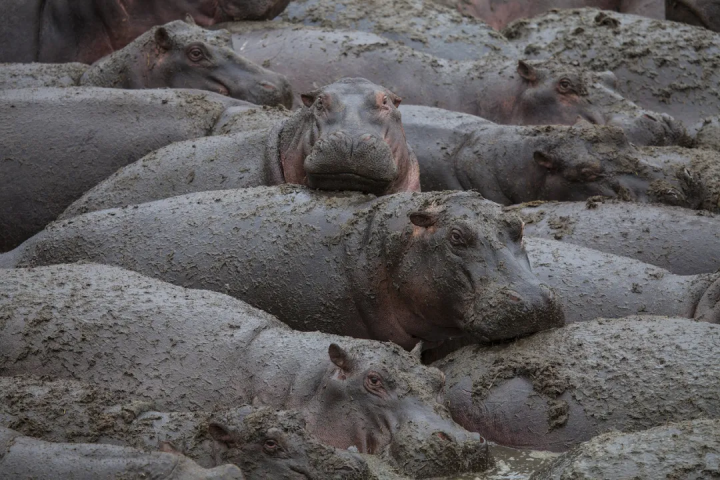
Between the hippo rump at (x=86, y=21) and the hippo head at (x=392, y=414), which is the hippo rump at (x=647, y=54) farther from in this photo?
the hippo head at (x=392, y=414)

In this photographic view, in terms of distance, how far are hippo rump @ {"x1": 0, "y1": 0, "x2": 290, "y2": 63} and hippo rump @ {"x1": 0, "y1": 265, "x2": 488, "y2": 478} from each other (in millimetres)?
4565

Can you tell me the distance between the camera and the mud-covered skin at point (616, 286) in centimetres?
625

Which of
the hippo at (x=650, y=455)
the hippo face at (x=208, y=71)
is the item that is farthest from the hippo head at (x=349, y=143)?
the hippo at (x=650, y=455)

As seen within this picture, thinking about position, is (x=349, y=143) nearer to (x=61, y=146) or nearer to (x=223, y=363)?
(x=223, y=363)

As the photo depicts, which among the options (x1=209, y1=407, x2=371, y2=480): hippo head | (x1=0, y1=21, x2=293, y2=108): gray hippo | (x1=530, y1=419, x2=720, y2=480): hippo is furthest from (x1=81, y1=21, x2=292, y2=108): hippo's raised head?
(x1=530, y1=419, x2=720, y2=480): hippo

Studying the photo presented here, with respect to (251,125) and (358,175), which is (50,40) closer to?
(251,125)

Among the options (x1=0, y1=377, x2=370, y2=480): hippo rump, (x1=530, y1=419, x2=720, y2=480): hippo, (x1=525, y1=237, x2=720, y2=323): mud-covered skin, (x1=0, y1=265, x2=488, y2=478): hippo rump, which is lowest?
(x1=525, y1=237, x2=720, y2=323): mud-covered skin

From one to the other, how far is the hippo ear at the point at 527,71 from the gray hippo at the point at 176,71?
151cm

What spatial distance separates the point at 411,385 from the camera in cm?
515

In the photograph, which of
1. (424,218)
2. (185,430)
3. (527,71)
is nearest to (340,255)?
(424,218)

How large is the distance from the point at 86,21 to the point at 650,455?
7074 millimetres

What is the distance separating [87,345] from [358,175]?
174cm

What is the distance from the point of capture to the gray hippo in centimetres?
891

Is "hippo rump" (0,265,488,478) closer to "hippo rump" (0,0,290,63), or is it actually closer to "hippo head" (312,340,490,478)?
"hippo head" (312,340,490,478)
